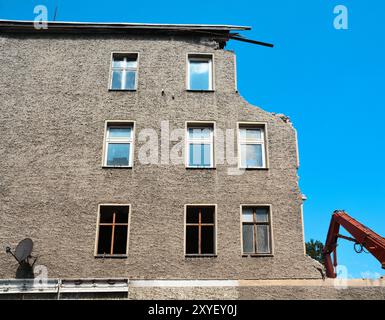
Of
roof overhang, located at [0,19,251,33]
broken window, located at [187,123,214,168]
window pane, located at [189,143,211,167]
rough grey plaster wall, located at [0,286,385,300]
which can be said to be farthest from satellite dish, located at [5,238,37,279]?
roof overhang, located at [0,19,251,33]

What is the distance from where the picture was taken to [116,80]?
1773 cm

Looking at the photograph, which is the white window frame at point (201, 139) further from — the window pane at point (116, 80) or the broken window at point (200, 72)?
the window pane at point (116, 80)

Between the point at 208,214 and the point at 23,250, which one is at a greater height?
the point at 208,214

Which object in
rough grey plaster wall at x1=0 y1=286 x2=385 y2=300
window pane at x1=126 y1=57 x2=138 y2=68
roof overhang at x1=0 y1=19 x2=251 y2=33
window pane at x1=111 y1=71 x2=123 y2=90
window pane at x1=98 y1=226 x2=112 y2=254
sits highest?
roof overhang at x1=0 y1=19 x2=251 y2=33

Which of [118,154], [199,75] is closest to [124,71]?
[199,75]

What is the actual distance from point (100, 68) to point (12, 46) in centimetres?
388

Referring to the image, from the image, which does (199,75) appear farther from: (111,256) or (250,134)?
(111,256)

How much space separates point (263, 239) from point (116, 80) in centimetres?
845

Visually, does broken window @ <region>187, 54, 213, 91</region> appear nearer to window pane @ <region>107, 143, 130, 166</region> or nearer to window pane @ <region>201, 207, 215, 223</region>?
window pane @ <region>107, 143, 130, 166</region>

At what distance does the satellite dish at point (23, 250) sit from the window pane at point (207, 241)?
5.61 meters

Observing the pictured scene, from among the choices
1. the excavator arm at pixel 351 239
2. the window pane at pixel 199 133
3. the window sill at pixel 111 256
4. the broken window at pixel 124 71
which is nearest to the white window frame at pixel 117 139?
the broken window at pixel 124 71

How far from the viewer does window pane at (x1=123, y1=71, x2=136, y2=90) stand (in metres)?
17.6

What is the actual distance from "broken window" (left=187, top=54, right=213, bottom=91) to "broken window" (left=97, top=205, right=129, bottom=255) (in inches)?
224

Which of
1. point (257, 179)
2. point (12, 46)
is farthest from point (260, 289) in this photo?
point (12, 46)
